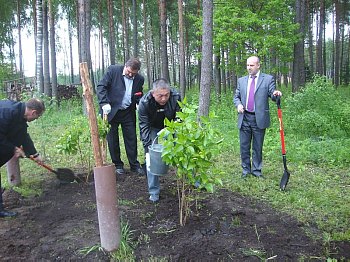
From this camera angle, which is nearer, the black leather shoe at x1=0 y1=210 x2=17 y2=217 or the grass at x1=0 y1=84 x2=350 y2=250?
the grass at x1=0 y1=84 x2=350 y2=250

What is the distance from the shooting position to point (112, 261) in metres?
2.87

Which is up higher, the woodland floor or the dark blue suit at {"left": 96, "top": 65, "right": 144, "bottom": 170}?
the dark blue suit at {"left": 96, "top": 65, "right": 144, "bottom": 170}

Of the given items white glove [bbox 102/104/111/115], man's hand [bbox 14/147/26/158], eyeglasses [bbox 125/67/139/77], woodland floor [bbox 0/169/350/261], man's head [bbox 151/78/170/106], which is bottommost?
woodland floor [bbox 0/169/350/261]

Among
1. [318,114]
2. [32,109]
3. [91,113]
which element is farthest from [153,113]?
[318,114]

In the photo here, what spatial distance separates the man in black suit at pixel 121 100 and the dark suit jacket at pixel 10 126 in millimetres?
1279

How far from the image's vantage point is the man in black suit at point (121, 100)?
5238 millimetres

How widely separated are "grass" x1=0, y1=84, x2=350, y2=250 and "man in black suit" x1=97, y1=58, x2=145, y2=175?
72 cm

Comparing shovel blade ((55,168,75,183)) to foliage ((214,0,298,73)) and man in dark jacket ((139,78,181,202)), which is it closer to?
man in dark jacket ((139,78,181,202))

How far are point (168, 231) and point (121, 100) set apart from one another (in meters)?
2.66

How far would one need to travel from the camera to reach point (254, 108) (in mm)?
5086

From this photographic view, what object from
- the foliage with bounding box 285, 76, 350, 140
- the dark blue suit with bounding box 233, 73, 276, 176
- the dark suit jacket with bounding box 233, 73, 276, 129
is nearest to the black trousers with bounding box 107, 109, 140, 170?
the dark blue suit with bounding box 233, 73, 276, 176

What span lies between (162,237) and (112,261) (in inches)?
22.9

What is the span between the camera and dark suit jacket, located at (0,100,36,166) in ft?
12.8

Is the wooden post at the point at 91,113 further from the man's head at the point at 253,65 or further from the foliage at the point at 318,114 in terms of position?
the foliage at the point at 318,114
